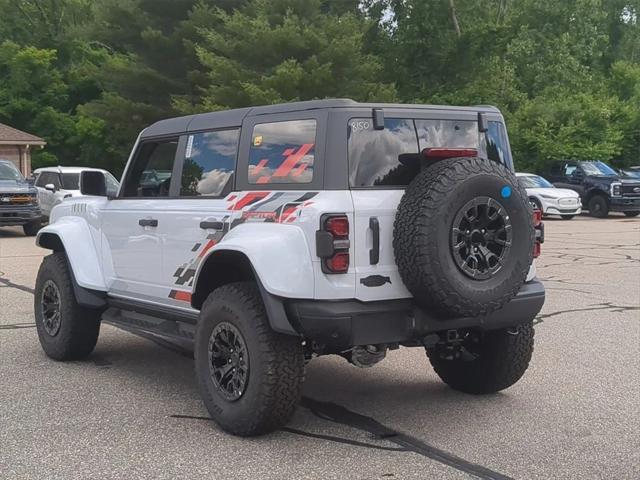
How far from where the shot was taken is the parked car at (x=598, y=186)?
26.1 metres

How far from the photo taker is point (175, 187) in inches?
228

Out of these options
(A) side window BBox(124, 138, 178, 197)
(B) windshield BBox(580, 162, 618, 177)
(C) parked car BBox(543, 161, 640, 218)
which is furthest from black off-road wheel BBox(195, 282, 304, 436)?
(B) windshield BBox(580, 162, 618, 177)

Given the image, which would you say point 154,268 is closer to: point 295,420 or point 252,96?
point 295,420

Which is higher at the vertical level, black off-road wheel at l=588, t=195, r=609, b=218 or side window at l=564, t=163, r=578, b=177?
side window at l=564, t=163, r=578, b=177

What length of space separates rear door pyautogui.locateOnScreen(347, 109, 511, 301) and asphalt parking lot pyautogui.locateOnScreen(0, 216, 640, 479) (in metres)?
0.97

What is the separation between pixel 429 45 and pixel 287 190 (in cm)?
3652

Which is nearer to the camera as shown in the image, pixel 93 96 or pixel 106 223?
pixel 106 223

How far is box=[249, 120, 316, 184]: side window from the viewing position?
4.79 m

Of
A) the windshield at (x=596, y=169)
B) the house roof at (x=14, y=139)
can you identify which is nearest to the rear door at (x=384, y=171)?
the windshield at (x=596, y=169)

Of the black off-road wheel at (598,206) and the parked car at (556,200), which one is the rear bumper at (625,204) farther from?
the parked car at (556,200)

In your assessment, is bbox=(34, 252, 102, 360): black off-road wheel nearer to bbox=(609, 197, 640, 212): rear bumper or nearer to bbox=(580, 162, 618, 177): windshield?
bbox=(609, 197, 640, 212): rear bumper

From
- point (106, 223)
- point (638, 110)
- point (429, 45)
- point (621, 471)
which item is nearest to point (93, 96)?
point (429, 45)

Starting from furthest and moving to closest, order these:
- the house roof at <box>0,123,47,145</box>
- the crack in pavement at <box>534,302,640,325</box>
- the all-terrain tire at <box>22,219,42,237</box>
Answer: the house roof at <box>0,123,47,145</box> < the all-terrain tire at <box>22,219,42,237</box> < the crack in pavement at <box>534,302,640,325</box>

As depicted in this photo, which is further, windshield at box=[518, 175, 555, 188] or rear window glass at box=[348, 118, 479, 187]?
windshield at box=[518, 175, 555, 188]
